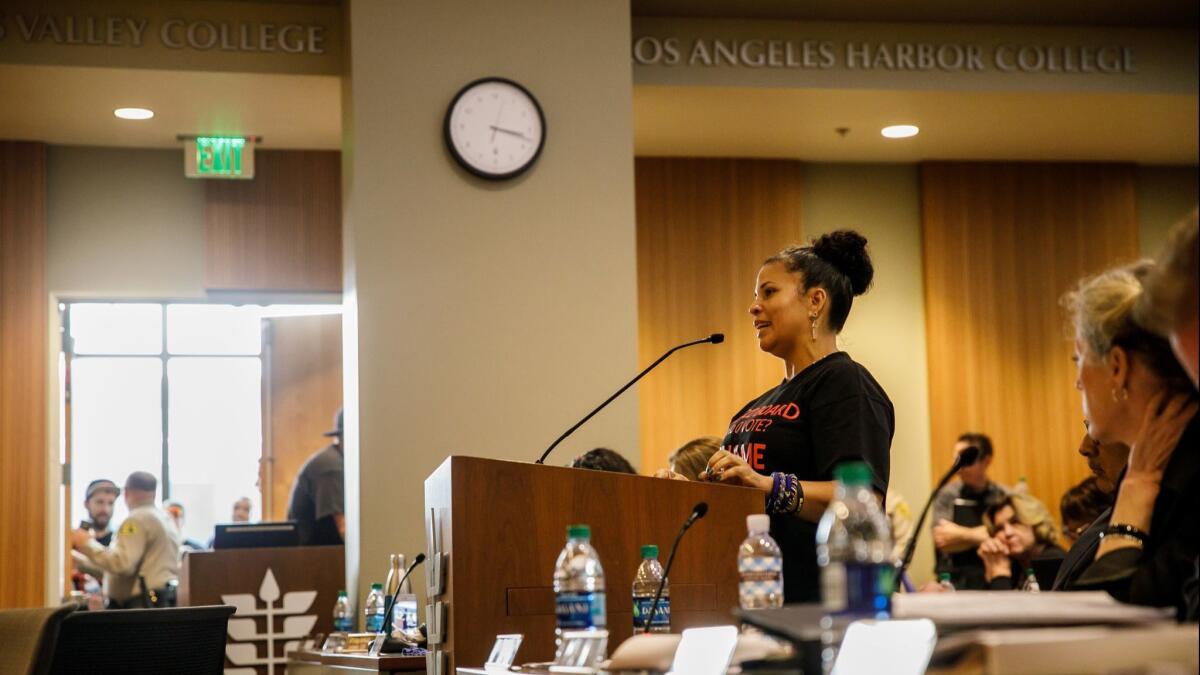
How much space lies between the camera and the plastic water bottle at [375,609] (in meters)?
5.06

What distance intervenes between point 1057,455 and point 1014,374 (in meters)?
0.52

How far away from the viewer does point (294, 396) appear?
10.4 m

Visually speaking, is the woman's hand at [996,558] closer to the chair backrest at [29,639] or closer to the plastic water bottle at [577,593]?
the chair backrest at [29,639]

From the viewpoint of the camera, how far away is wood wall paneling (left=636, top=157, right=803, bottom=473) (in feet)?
25.7

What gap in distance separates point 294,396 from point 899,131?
16.3 feet

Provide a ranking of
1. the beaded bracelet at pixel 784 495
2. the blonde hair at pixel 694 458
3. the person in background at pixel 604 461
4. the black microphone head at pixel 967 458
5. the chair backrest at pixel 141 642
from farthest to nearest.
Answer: the person in background at pixel 604 461
the blonde hair at pixel 694 458
the chair backrest at pixel 141 642
the beaded bracelet at pixel 784 495
the black microphone head at pixel 967 458

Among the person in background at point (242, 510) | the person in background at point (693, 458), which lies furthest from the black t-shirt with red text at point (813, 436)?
the person in background at point (242, 510)

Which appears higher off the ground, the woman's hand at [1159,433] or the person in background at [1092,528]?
the woman's hand at [1159,433]

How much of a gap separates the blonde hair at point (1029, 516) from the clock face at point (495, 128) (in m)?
2.62

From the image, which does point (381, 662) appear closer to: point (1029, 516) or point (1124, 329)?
point (1124, 329)

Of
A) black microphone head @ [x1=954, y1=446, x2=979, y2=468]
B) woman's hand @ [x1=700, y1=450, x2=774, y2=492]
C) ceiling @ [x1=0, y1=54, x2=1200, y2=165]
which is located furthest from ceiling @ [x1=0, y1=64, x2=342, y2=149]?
black microphone head @ [x1=954, y1=446, x2=979, y2=468]

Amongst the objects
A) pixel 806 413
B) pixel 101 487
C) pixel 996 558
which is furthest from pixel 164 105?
pixel 806 413

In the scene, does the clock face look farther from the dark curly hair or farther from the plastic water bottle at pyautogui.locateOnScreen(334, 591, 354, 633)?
the dark curly hair

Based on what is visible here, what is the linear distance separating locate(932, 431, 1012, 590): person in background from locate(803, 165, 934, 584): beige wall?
912 mm
